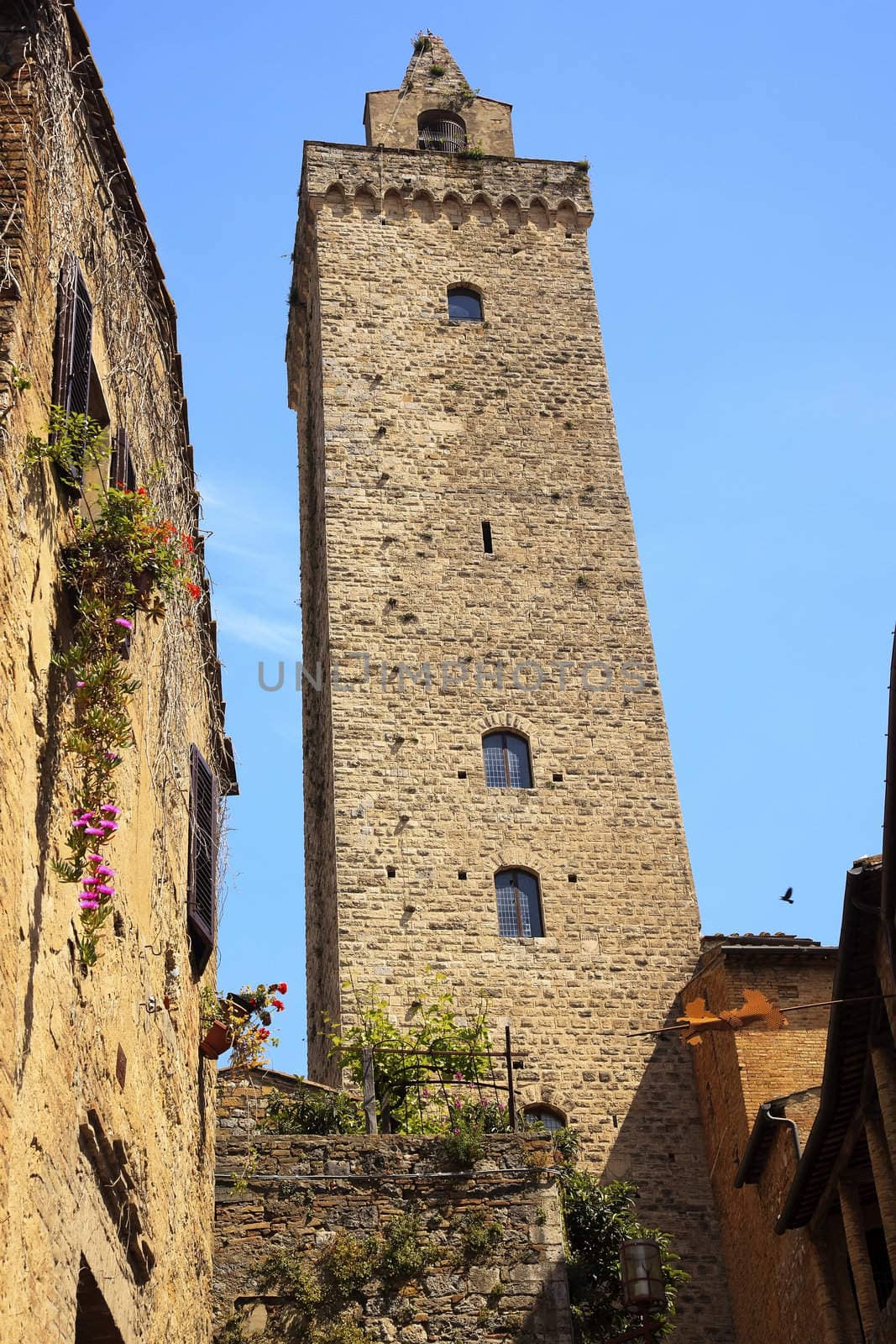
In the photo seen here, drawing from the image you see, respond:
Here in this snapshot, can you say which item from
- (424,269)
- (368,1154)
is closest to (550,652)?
(424,269)

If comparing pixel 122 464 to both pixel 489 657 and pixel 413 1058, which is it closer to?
pixel 413 1058

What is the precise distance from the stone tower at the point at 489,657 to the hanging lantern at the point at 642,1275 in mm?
6659

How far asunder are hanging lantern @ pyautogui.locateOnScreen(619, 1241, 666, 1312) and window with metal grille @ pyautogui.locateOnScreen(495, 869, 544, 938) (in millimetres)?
8548

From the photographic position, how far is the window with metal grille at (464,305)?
1001 inches

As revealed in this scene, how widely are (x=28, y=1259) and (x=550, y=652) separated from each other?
17.5 m

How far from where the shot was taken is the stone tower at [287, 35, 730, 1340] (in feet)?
65.9

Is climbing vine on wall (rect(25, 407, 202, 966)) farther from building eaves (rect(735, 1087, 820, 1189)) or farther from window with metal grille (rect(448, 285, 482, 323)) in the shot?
window with metal grille (rect(448, 285, 482, 323))

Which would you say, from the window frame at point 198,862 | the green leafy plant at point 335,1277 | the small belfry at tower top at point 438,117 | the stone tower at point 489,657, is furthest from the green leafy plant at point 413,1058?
the small belfry at tower top at point 438,117

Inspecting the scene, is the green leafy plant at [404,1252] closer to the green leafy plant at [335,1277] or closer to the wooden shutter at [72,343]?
the green leafy plant at [335,1277]

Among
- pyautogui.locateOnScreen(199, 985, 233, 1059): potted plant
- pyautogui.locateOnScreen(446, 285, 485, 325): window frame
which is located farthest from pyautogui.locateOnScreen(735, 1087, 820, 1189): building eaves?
pyautogui.locateOnScreen(446, 285, 485, 325): window frame

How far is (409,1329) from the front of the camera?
467 inches

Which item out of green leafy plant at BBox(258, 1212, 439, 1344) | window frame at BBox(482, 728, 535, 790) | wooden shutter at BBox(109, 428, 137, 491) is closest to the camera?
wooden shutter at BBox(109, 428, 137, 491)

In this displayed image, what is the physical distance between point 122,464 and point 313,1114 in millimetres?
7475

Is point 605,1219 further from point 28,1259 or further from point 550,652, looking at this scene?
point 28,1259
